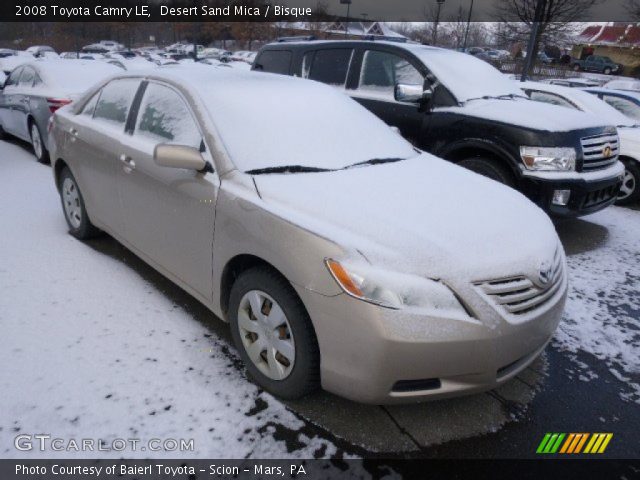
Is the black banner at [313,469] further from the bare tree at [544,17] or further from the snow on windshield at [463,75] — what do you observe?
the bare tree at [544,17]

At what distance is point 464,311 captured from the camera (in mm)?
1963

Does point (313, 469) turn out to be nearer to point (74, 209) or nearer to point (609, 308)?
point (609, 308)

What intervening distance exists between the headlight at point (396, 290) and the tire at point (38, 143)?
22.5 ft

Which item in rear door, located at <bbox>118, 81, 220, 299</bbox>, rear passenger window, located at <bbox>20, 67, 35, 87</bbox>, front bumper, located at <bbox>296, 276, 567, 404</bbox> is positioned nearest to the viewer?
front bumper, located at <bbox>296, 276, 567, 404</bbox>

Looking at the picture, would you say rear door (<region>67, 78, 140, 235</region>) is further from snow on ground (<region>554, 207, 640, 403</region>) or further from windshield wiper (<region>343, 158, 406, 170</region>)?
snow on ground (<region>554, 207, 640, 403</region>)

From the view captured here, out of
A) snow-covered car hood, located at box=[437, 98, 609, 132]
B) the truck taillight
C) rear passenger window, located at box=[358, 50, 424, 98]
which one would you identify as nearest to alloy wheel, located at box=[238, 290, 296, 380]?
snow-covered car hood, located at box=[437, 98, 609, 132]

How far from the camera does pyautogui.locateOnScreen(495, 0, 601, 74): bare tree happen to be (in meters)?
22.1

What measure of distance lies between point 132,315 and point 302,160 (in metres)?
1.53

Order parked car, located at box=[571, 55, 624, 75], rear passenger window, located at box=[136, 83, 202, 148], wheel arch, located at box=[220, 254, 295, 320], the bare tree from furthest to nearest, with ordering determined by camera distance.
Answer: parked car, located at box=[571, 55, 624, 75] < the bare tree < rear passenger window, located at box=[136, 83, 202, 148] < wheel arch, located at box=[220, 254, 295, 320]

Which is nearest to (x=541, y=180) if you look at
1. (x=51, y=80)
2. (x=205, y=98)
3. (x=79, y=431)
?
(x=205, y=98)

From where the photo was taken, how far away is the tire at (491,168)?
4.55 m

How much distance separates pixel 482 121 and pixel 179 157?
10.8ft

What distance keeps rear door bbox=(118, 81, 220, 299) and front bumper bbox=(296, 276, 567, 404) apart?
2.91ft

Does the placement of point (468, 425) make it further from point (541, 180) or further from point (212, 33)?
point (212, 33)
